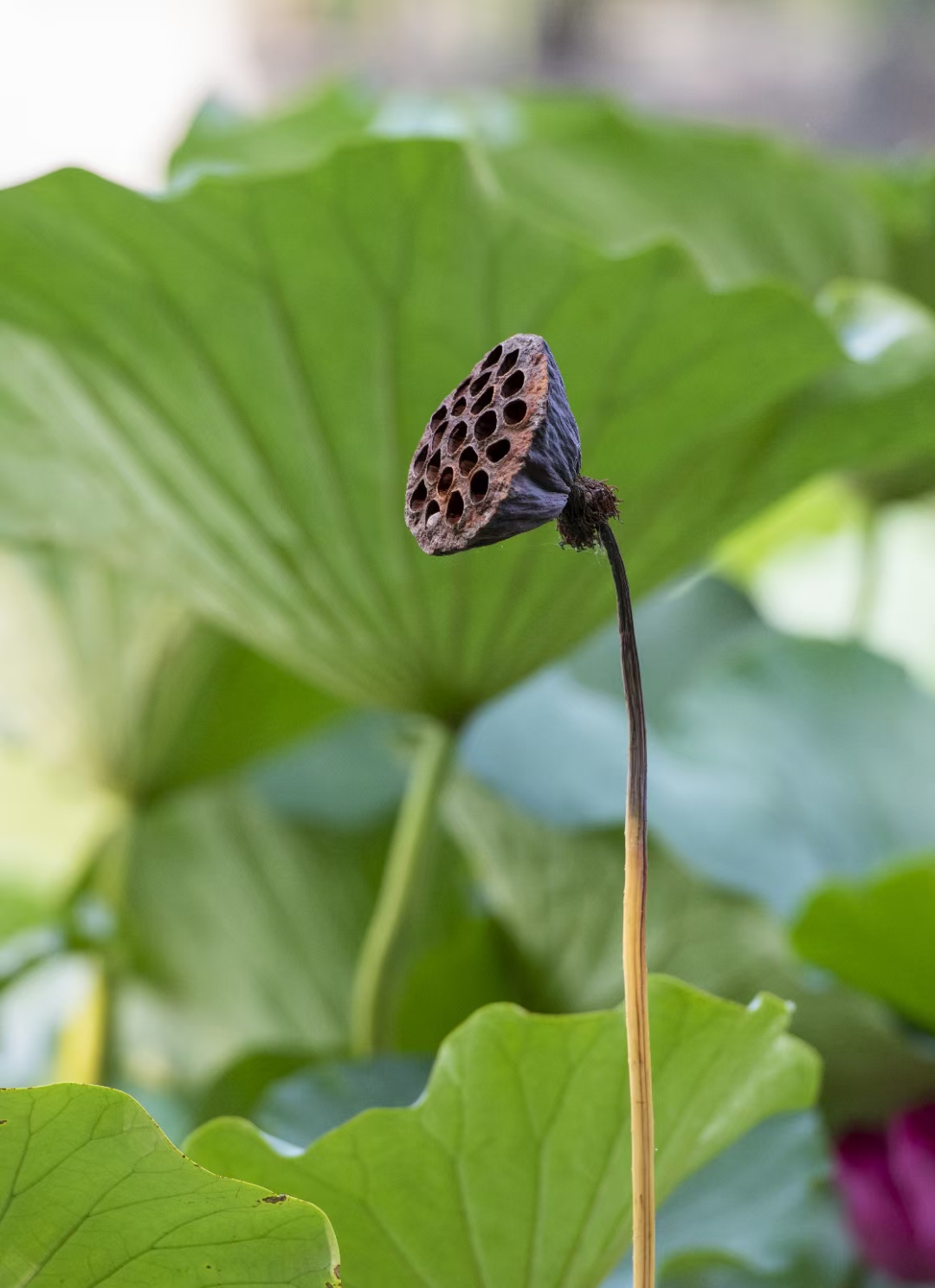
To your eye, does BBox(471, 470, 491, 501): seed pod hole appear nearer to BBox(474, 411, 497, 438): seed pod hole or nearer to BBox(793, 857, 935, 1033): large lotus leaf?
BBox(474, 411, 497, 438): seed pod hole

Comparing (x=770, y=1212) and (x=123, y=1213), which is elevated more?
(x=123, y=1213)

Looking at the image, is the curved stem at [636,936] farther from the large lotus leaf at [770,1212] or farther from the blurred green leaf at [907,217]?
the blurred green leaf at [907,217]

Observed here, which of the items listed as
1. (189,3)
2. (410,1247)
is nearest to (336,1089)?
(410,1247)

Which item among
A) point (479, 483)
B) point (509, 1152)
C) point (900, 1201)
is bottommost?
point (900, 1201)

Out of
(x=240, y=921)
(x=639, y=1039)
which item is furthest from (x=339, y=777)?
(x=639, y=1039)

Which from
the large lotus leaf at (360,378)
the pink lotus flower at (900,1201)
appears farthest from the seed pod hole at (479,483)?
the pink lotus flower at (900,1201)

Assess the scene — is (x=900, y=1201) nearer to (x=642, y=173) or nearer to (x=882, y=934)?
(x=882, y=934)

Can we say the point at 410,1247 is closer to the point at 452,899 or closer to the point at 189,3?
the point at 452,899
